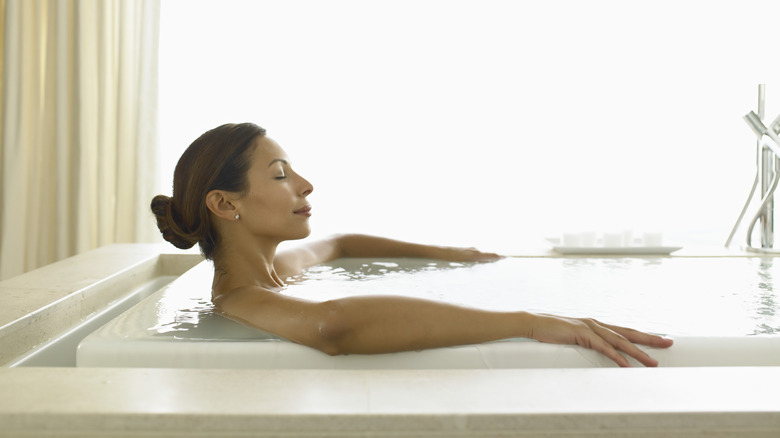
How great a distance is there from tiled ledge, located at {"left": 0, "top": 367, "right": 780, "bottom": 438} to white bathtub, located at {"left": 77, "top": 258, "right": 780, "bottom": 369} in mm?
197

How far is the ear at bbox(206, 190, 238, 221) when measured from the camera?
4.25 feet

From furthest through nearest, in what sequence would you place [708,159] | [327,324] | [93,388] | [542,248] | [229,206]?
[708,159] < [542,248] < [229,206] < [327,324] < [93,388]

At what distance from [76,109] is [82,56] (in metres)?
0.24

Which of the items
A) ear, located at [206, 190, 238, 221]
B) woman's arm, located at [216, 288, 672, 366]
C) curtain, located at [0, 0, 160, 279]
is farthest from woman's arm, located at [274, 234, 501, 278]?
curtain, located at [0, 0, 160, 279]

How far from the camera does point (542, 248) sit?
209 cm

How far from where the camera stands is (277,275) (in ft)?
5.04

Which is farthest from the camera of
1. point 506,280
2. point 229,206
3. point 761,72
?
point 761,72

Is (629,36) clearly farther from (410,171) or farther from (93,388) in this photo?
(93,388)

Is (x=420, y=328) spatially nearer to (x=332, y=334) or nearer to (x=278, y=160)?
(x=332, y=334)

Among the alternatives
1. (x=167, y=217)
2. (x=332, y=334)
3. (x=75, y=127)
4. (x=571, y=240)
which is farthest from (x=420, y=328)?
(x=75, y=127)

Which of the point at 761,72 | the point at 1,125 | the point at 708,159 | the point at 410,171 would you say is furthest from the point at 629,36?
the point at 1,125

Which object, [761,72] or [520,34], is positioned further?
[520,34]

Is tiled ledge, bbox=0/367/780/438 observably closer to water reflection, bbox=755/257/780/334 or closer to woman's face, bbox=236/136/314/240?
water reflection, bbox=755/257/780/334

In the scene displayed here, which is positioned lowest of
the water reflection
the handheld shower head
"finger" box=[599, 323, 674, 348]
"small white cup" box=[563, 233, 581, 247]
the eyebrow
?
"finger" box=[599, 323, 674, 348]
